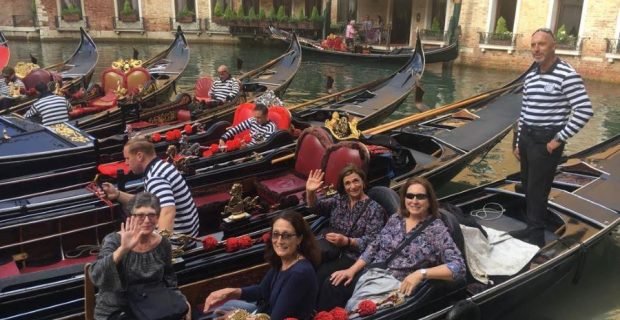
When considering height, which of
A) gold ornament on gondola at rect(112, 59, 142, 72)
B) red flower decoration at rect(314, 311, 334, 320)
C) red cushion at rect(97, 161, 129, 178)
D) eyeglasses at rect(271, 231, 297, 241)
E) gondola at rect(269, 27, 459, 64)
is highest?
eyeglasses at rect(271, 231, 297, 241)

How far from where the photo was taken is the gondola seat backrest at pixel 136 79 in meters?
4.58

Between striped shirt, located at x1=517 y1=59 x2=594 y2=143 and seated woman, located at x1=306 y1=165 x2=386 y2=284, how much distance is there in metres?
0.69

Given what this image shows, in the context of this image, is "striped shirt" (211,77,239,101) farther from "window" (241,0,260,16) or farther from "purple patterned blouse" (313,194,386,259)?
"window" (241,0,260,16)

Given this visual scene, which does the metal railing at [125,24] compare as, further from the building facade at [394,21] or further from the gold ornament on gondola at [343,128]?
the gold ornament on gondola at [343,128]

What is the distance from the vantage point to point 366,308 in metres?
1.53

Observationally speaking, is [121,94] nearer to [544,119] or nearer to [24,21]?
[544,119]

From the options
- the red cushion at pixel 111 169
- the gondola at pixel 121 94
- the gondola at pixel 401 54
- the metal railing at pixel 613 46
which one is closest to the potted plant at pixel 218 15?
the gondola at pixel 401 54

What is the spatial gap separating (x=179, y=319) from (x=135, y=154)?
1.92ft

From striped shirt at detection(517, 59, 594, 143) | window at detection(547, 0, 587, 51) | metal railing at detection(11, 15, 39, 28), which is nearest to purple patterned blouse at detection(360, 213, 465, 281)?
striped shirt at detection(517, 59, 594, 143)

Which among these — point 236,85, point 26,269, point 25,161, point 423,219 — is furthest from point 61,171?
point 236,85

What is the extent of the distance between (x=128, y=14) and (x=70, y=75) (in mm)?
7884

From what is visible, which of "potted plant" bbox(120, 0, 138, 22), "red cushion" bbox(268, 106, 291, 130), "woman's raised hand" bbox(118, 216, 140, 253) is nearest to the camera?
"woman's raised hand" bbox(118, 216, 140, 253)

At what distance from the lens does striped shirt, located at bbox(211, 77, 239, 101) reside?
4402 millimetres

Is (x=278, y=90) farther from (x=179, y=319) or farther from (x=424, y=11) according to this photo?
(x=424, y=11)
